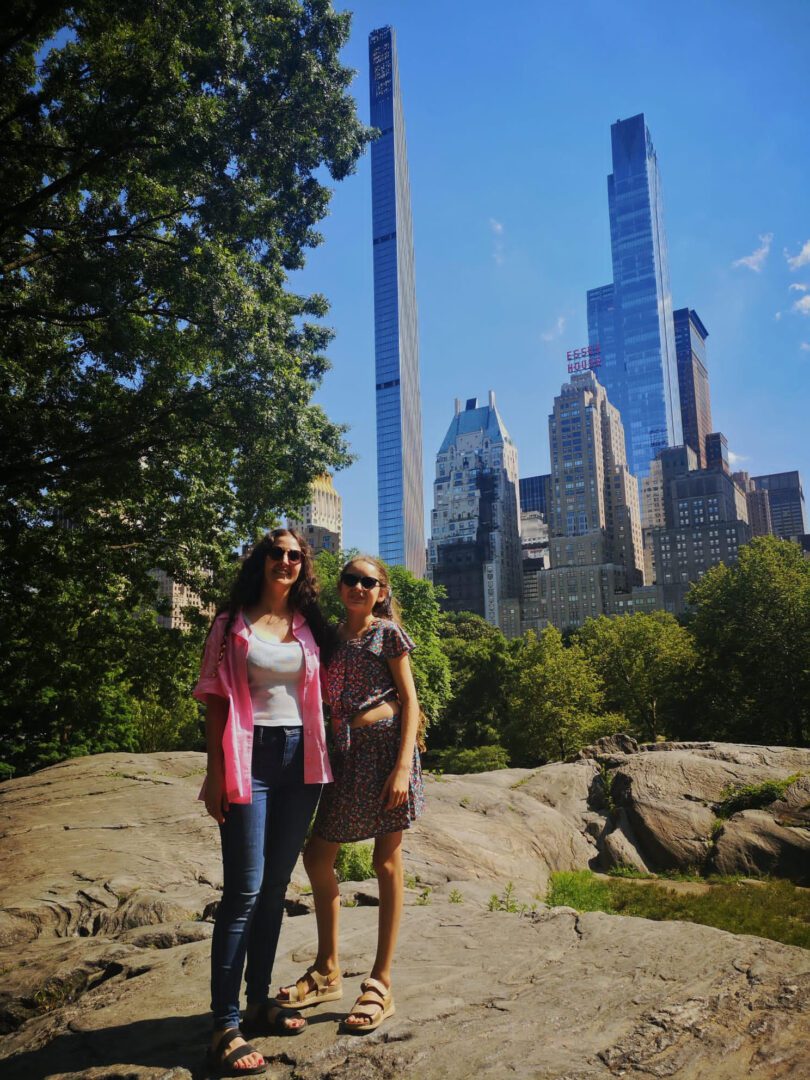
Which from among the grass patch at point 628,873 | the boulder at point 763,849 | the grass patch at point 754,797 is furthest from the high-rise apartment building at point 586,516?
the grass patch at point 628,873

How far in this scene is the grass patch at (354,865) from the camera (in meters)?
8.03

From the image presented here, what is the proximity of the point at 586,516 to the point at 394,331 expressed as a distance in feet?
192

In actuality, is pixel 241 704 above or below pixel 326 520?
below

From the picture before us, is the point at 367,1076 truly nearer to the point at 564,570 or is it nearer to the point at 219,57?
the point at 219,57

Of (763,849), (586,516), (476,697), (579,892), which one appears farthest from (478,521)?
(579,892)

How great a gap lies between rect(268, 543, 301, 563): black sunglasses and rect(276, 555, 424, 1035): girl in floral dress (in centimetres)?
32

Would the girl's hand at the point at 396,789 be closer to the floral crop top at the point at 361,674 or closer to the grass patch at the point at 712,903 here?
the floral crop top at the point at 361,674

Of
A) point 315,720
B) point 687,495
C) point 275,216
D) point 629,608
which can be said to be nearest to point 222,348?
point 275,216

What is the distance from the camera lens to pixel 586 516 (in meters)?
138

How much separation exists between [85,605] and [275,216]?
22.6ft

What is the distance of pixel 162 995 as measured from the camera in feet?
13.2

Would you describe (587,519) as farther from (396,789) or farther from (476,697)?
(396,789)

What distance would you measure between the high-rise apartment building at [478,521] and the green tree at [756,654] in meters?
95.2

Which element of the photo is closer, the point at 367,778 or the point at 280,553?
the point at 367,778
